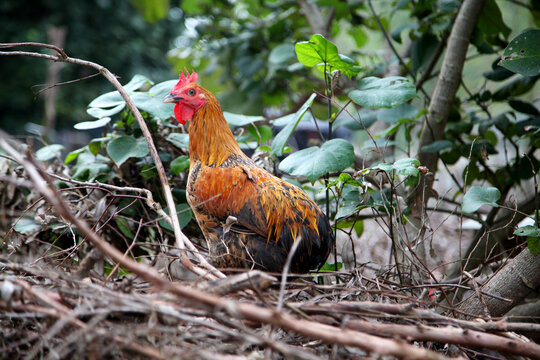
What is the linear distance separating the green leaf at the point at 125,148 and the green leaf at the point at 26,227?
1.70 feet

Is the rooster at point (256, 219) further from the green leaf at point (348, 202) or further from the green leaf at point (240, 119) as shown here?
the green leaf at point (240, 119)

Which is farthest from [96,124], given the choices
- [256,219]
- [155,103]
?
[256,219]

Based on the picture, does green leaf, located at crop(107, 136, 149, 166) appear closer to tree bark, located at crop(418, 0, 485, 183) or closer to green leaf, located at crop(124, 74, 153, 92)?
green leaf, located at crop(124, 74, 153, 92)

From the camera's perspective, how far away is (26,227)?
2.14 meters

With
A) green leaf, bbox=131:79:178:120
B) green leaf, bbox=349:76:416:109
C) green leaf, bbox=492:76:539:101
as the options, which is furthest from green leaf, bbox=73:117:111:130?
green leaf, bbox=492:76:539:101

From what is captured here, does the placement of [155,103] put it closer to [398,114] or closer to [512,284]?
[398,114]

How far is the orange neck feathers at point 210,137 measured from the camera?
2.21 meters

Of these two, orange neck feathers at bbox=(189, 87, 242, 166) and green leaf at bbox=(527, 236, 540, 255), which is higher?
orange neck feathers at bbox=(189, 87, 242, 166)

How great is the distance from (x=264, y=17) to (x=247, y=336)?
3.80 metres

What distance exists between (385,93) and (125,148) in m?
1.28

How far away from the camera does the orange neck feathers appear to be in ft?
7.25

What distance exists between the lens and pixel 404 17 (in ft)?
11.9

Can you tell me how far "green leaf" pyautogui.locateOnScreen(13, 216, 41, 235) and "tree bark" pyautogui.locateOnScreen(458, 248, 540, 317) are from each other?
2.01 metres

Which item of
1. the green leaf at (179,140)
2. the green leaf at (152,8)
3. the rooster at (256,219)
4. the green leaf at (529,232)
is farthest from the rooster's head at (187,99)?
the green leaf at (152,8)
